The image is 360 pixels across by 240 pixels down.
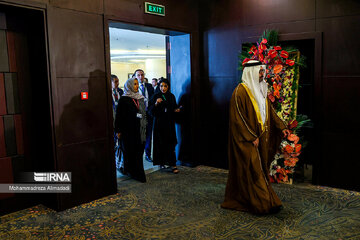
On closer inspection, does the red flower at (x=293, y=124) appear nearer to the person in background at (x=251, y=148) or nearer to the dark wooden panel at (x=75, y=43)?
the person in background at (x=251, y=148)

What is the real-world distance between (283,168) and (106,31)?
2874 mm

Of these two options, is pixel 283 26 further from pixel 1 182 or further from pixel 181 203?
pixel 1 182

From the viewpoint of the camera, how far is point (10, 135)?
358cm

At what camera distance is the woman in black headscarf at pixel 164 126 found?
5074mm

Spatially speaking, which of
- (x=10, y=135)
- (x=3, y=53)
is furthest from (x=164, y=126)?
(x=3, y=53)

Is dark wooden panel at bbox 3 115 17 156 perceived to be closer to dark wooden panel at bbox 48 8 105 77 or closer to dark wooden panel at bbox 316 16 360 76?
dark wooden panel at bbox 48 8 105 77

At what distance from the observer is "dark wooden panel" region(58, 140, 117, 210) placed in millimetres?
3705

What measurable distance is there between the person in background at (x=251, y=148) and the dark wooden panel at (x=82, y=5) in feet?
6.07

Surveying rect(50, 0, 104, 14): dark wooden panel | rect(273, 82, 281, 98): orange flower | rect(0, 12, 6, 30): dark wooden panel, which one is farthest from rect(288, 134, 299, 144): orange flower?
rect(0, 12, 6, 30): dark wooden panel

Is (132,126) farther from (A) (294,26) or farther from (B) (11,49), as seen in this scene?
(A) (294,26)

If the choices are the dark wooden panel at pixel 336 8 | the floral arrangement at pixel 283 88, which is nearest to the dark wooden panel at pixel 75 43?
the floral arrangement at pixel 283 88

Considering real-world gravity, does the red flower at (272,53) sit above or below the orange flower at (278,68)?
above

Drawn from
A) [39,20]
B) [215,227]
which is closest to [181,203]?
[215,227]

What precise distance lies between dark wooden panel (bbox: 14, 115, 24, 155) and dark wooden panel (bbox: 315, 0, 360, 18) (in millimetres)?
3787
